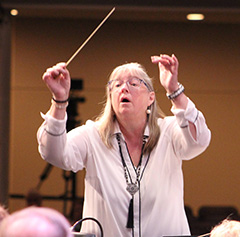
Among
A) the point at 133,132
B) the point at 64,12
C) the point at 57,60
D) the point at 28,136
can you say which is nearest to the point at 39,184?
the point at 28,136

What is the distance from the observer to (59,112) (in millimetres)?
2176

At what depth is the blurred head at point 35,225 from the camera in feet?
2.82

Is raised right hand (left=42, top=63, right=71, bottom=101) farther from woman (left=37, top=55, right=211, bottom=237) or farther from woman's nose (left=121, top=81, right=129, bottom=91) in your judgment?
woman's nose (left=121, top=81, right=129, bottom=91)

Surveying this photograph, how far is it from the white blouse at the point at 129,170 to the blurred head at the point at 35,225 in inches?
51.3

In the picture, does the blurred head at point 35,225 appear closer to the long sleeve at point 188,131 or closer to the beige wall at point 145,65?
the long sleeve at point 188,131

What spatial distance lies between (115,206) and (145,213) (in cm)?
12

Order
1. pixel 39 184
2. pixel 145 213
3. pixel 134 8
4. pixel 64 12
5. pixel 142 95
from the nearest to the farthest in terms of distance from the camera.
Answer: pixel 145 213 → pixel 142 95 → pixel 134 8 → pixel 64 12 → pixel 39 184

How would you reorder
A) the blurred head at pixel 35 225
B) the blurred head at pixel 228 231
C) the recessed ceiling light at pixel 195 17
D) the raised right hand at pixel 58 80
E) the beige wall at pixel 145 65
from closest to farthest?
the blurred head at pixel 35 225 < the blurred head at pixel 228 231 < the raised right hand at pixel 58 80 < the recessed ceiling light at pixel 195 17 < the beige wall at pixel 145 65

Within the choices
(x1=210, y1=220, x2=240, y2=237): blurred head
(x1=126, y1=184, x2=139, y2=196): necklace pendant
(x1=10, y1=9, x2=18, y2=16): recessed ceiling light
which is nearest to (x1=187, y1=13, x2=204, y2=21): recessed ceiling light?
(x1=10, y1=9, x2=18, y2=16): recessed ceiling light

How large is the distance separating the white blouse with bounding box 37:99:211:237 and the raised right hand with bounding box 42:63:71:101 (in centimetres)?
9

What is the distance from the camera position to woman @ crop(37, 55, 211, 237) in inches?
87.7

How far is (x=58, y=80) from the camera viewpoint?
2172 mm

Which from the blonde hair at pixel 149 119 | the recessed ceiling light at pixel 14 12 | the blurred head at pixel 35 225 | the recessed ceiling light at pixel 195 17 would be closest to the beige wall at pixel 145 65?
the recessed ceiling light at pixel 195 17

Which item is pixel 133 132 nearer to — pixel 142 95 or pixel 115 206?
pixel 142 95
